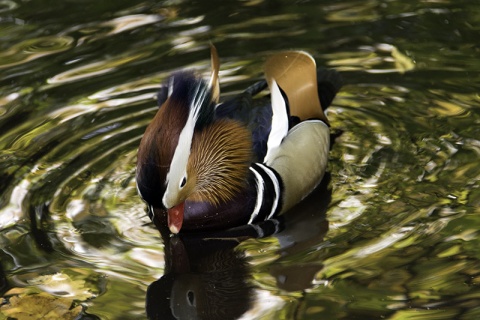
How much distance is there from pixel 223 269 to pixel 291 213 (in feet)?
2.33

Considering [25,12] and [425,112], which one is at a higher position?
[25,12]

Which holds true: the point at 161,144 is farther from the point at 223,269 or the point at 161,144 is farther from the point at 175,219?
the point at 223,269

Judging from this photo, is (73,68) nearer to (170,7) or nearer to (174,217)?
(170,7)

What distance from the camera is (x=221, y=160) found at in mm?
5496

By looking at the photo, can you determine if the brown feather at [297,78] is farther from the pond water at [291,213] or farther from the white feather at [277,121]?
the pond water at [291,213]

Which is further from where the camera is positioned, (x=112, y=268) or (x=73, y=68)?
(x=73, y=68)

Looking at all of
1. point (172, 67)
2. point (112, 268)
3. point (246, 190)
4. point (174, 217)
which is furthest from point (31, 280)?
point (172, 67)

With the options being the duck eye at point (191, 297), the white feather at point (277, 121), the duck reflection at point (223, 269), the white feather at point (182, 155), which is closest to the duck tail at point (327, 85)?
the white feather at point (277, 121)

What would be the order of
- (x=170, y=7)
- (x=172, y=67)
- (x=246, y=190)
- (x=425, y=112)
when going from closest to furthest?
(x=246, y=190) → (x=425, y=112) → (x=172, y=67) → (x=170, y=7)

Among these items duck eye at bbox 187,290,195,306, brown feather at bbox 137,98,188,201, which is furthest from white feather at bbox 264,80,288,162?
duck eye at bbox 187,290,195,306

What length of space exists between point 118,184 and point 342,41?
2.20 m

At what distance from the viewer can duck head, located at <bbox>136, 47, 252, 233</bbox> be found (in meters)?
4.88

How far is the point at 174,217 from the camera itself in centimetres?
515

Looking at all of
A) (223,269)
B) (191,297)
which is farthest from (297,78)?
(191,297)
